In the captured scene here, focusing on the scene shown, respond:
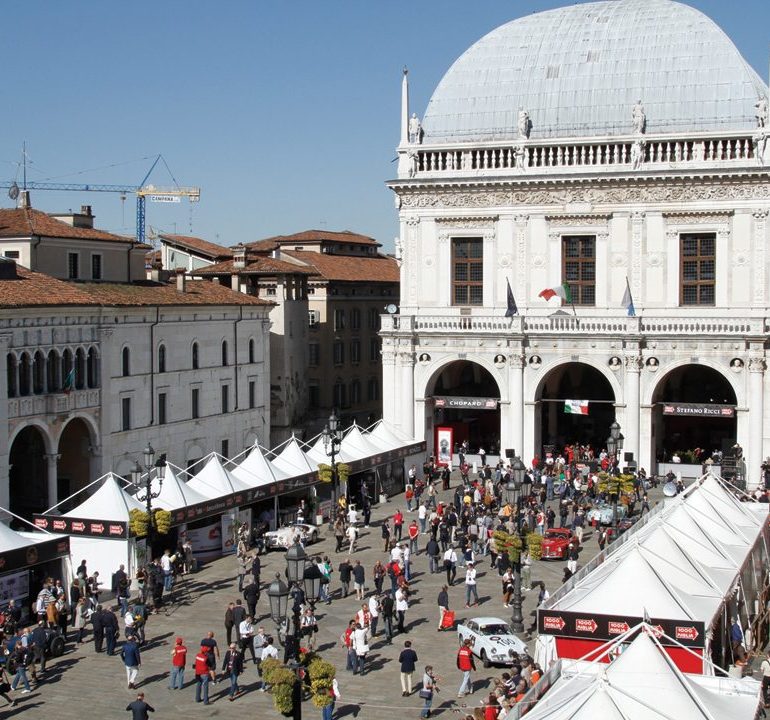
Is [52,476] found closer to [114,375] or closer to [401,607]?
[114,375]

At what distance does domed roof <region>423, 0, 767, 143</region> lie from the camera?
6147cm

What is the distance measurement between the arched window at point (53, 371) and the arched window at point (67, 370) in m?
0.28

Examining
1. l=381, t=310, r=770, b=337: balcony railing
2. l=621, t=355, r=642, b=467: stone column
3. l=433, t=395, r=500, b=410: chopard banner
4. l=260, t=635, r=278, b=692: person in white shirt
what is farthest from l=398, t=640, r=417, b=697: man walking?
l=433, t=395, r=500, b=410: chopard banner

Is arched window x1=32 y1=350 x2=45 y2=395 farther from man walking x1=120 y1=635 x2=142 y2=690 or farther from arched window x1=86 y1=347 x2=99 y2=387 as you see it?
man walking x1=120 y1=635 x2=142 y2=690

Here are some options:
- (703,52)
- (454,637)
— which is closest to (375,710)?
(454,637)

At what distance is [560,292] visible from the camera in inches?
2458

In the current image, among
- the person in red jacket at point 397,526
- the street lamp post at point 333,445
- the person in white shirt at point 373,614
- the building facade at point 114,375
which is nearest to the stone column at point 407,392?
the building facade at point 114,375

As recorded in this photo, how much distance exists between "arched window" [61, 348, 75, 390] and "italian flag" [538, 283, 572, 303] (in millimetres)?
23291

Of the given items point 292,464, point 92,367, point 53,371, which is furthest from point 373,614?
point 92,367

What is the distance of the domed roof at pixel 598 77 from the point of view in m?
61.5

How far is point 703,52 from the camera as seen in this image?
204ft

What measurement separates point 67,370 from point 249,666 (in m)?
20.8

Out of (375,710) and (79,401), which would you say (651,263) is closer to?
(79,401)

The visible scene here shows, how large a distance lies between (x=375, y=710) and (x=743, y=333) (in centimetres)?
3465
